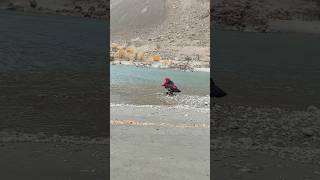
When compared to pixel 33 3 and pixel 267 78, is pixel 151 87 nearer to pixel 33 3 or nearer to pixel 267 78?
pixel 267 78

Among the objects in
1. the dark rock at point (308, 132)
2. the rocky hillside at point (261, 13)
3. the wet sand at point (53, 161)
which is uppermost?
the rocky hillside at point (261, 13)

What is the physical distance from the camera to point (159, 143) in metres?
12.4

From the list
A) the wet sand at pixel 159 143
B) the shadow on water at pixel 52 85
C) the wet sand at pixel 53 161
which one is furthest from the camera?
the shadow on water at pixel 52 85

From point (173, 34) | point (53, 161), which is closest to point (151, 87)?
point (53, 161)

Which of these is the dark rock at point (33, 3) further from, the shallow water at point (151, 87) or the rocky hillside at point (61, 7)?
the shallow water at point (151, 87)

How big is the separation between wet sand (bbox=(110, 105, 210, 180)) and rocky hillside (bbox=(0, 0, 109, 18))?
82.5 metres

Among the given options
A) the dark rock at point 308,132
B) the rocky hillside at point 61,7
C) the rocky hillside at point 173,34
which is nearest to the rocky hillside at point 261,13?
the rocky hillside at point 173,34

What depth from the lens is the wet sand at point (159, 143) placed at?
9.72m

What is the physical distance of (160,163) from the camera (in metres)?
10.3

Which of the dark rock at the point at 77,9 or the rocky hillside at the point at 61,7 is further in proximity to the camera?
the dark rock at the point at 77,9

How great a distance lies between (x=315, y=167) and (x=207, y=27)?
70134mm

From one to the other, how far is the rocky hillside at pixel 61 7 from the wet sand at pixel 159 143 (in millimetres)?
82490

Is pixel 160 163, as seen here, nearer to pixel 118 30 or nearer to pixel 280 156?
pixel 280 156

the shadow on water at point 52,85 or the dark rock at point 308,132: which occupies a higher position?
the shadow on water at point 52,85
